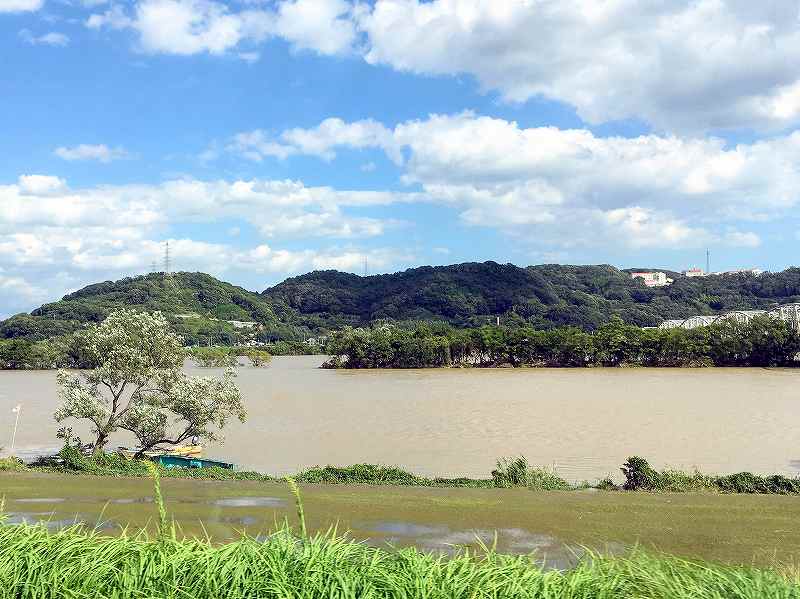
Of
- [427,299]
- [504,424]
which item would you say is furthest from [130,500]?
[427,299]

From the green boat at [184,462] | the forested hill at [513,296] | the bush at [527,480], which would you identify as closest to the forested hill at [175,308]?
the forested hill at [513,296]

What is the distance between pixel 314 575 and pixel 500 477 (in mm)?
13146

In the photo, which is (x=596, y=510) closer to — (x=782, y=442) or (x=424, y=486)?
(x=424, y=486)

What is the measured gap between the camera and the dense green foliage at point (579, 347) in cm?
7075

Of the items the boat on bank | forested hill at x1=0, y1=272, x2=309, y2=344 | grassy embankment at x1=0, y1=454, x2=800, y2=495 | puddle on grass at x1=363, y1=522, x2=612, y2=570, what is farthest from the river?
forested hill at x1=0, y1=272, x2=309, y2=344

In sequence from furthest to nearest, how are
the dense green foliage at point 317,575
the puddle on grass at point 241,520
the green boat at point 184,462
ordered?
the green boat at point 184,462
the puddle on grass at point 241,520
the dense green foliage at point 317,575

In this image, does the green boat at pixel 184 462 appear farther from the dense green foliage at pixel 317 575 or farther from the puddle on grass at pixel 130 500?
the dense green foliage at pixel 317 575

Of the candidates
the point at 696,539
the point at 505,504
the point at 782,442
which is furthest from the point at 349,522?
the point at 782,442

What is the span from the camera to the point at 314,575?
5.55 meters

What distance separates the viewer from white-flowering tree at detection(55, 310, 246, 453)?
1992cm

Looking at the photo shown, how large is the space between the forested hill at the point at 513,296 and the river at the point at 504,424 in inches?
3620

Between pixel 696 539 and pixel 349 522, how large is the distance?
641 centimetres

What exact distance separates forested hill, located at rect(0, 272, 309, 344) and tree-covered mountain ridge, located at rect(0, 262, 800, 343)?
254 millimetres

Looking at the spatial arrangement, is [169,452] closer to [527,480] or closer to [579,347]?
[527,480]
